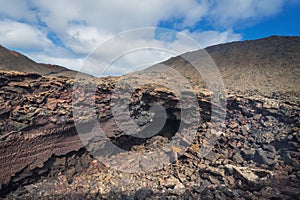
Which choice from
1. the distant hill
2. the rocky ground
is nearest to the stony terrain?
the rocky ground

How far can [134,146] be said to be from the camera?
853 cm

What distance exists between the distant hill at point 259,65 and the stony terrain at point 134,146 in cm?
506

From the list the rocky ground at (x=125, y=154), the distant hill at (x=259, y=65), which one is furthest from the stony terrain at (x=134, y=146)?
the distant hill at (x=259, y=65)

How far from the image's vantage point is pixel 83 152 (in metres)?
7.38

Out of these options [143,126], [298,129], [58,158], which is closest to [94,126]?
[58,158]

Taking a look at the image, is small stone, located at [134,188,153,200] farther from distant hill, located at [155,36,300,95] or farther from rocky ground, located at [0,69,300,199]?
distant hill, located at [155,36,300,95]

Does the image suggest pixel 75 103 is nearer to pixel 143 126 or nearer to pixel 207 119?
pixel 143 126

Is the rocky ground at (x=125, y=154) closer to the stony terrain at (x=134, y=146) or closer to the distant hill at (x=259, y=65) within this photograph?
the stony terrain at (x=134, y=146)

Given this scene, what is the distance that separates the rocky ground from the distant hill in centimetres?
525

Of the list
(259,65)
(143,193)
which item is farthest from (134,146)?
(259,65)

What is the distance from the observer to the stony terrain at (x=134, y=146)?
566cm

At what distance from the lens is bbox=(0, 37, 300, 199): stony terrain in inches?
223

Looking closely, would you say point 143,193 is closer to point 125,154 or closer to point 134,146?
point 125,154

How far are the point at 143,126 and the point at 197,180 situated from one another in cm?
344
